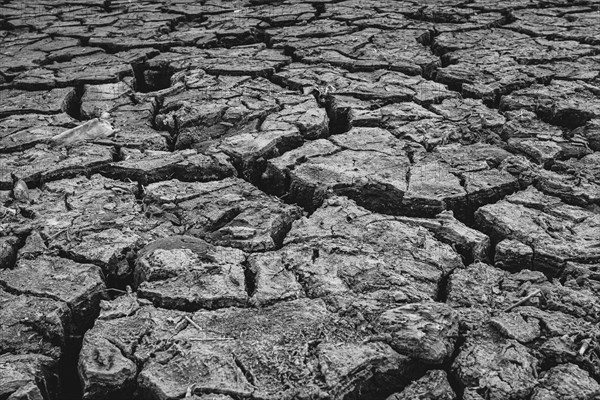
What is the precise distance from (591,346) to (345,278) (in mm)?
692

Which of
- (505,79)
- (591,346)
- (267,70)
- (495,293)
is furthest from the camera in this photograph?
(267,70)

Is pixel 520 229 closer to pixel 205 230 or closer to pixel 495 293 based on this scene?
pixel 495 293

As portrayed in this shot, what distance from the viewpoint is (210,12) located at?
211 inches

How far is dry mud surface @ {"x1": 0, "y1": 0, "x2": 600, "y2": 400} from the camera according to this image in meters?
1.70

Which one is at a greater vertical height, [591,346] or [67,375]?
[591,346]

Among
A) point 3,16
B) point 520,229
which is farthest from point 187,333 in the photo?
point 3,16

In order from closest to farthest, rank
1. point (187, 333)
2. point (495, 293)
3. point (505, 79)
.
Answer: point (187, 333) < point (495, 293) < point (505, 79)

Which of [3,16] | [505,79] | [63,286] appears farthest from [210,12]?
[63,286]

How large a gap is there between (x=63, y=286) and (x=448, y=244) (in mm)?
1217

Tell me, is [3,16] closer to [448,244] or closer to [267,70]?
[267,70]

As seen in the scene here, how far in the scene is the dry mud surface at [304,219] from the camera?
1.70m

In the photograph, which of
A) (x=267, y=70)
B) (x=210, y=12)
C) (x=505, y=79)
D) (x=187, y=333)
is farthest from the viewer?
(x=210, y=12)

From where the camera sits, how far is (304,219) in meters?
2.38

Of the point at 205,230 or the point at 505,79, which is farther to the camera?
the point at 505,79
